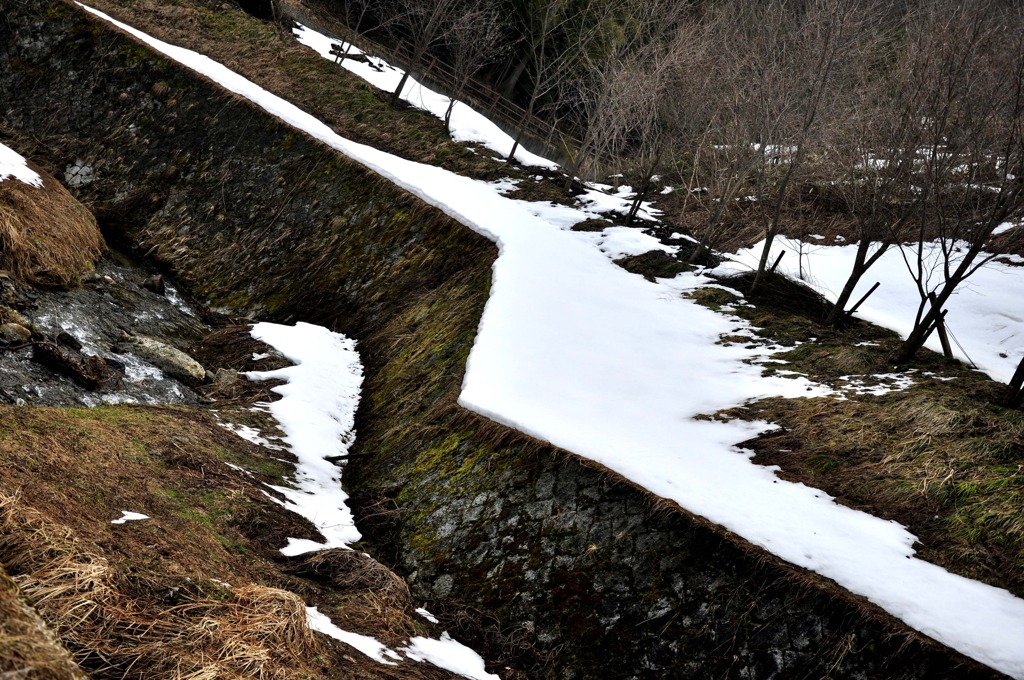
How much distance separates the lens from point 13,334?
22.9 feet

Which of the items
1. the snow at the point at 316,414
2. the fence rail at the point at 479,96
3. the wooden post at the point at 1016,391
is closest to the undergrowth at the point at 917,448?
the wooden post at the point at 1016,391

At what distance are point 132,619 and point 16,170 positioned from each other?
9491 millimetres

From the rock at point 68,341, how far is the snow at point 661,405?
2.35 metres

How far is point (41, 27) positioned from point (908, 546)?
18.8 m

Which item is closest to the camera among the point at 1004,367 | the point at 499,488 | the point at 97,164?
the point at 499,488

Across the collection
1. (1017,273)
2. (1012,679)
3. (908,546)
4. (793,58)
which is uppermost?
(793,58)

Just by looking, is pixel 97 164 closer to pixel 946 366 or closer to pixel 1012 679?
pixel 946 366

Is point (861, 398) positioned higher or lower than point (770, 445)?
higher

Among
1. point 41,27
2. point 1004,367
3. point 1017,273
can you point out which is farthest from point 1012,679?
point 41,27

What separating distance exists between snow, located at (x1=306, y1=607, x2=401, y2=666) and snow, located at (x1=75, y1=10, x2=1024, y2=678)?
1127mm

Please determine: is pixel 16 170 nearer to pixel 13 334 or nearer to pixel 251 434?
pixel 13 334

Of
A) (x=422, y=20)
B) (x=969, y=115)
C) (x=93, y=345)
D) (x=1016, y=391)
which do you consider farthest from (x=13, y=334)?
(x=422, y=20)

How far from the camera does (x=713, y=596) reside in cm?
477

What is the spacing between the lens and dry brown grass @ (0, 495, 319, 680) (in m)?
2.99
